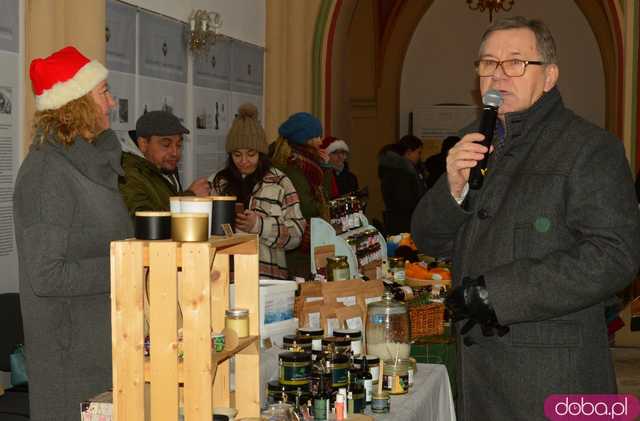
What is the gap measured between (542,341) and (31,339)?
1421 mm

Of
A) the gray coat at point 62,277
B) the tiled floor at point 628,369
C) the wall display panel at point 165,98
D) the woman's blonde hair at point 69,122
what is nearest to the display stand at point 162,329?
the gray coat at point 62,277

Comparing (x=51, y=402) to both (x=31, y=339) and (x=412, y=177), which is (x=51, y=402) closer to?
(x=31, y=339)

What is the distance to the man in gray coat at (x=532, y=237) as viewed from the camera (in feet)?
6.43

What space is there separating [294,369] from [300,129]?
8.71 feet

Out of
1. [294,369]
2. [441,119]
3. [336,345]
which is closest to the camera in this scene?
[294,369]

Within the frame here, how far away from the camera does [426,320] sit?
4.15 metres

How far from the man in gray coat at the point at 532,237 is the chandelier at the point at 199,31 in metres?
3.74

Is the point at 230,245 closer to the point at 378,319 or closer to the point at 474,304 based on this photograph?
the point at 474,304

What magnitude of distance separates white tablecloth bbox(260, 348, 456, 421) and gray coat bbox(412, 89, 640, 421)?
671 mm

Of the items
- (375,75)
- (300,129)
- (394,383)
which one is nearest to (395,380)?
(394,383)

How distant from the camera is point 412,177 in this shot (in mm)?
9188

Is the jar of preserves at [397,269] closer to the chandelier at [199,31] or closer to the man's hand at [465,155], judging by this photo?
the chandelier at [199,31]

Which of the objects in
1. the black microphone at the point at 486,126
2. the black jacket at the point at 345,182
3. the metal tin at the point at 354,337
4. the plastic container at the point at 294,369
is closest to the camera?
the black microphone at the point at 486,126

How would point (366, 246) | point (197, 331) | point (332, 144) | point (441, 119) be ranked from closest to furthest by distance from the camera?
1. point (197, 331)
2. point (366, 246)
3. point (332, 144)
4. point (441, 119)
